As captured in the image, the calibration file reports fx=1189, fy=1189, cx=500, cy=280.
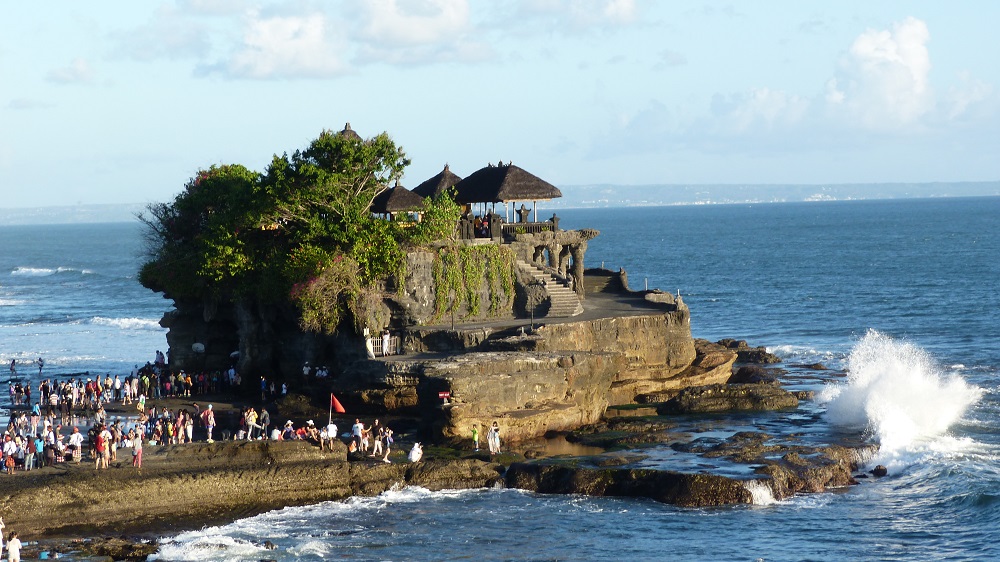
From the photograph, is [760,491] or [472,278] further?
[472,278]

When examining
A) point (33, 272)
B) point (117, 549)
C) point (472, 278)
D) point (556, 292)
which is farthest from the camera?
point (33, 272)

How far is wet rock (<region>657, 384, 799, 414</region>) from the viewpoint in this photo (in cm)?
4331

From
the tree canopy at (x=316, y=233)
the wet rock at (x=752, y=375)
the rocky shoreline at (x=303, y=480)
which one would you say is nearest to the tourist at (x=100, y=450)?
the rocky shoreline at (x=303, y=480)

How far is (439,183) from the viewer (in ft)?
179

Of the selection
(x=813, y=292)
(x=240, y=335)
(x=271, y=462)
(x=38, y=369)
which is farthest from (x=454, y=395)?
(x=813, y=292)

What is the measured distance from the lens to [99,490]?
30.6 metres

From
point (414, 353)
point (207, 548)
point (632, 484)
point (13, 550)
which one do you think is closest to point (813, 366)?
point (414, 353)

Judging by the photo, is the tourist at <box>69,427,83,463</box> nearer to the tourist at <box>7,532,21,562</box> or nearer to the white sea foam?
the tourist at <box>7,532,21,562</box>

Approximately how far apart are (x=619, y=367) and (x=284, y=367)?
44.4 feet

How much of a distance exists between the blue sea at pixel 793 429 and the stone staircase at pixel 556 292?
9206mm

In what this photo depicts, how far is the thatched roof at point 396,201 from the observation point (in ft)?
157

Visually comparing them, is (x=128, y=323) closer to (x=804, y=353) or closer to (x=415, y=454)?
(x=804, y=353)

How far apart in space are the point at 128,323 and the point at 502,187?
3714 centimetres

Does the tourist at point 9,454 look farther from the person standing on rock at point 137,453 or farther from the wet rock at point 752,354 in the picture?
the wet rock at point 752,354
